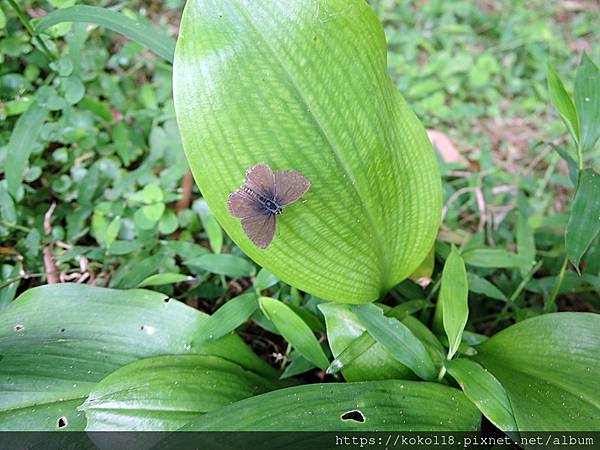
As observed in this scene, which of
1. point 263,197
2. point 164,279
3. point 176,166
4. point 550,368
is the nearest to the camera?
point 263,197

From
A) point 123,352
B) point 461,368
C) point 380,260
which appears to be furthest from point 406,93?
point 123,352

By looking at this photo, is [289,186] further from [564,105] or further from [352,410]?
[564,105]

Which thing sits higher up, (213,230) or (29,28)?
(29,28)

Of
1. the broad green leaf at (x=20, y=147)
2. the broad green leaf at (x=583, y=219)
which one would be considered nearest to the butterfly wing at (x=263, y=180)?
the broad green leaf at (x=583, y=219)

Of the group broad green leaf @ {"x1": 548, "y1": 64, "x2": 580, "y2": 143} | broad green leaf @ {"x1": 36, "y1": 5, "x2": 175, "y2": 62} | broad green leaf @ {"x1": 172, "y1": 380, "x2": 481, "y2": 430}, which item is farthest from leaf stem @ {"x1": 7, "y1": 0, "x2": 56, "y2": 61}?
broad green leaf @ {"x1": 548, "y1": 64, "x2": 580, "y2": 143}

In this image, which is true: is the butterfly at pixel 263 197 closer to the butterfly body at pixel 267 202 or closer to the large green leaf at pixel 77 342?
the butterfly body at pixel 267 202

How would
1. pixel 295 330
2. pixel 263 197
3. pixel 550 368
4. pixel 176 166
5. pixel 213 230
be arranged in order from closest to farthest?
pixel 263 197 → pixel 550 368 → pixel 295 330 → pixel 213 230 → pixel 176 166

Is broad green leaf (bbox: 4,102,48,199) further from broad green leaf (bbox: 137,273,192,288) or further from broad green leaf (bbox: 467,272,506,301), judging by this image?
broad green leaf (bbox: 467,272,506,301)

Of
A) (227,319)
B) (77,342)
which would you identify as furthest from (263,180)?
(77,342)
